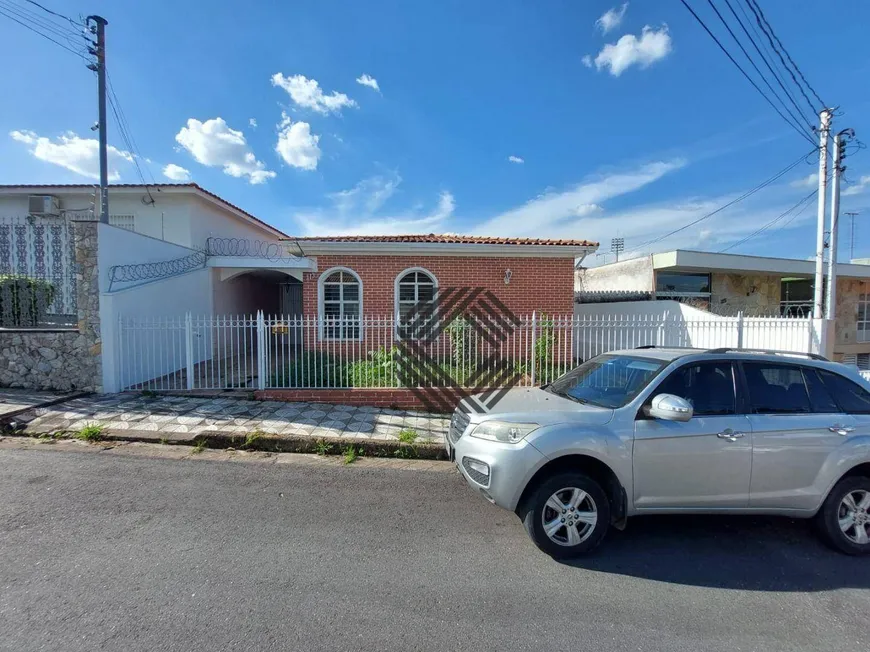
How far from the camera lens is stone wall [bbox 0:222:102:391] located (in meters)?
6.99

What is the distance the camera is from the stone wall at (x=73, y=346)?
6.99 metres

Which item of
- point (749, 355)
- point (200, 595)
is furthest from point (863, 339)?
point (200, 595)

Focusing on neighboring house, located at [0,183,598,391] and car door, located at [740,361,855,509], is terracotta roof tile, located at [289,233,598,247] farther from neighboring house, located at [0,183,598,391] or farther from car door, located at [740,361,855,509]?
car door, located at [740,361,855,509]

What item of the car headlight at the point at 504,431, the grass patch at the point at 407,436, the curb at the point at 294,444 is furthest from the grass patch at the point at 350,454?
the car headlight at the point at 504,431

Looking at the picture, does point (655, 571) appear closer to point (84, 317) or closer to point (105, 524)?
point (105, 524)

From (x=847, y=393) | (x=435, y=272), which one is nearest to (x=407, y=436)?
(x=847, y=393)

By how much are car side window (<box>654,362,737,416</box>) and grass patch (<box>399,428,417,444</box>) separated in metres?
3.09

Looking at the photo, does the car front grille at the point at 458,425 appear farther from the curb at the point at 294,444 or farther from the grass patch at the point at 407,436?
the grass patch at the point at 407,436

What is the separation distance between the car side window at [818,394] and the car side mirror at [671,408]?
3.96 feet

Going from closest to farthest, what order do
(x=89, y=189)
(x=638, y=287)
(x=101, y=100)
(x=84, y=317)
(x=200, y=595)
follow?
(x=200, y=595) < (x=84, y=317) < (x=101, y=100) < (x=89, y=189) < (x=638, y=287)

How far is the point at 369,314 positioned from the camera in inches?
395

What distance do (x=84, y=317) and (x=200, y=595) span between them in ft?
22.4

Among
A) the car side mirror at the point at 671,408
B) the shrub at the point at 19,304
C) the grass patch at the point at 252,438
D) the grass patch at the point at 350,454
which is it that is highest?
the shrub at the point at 19,304

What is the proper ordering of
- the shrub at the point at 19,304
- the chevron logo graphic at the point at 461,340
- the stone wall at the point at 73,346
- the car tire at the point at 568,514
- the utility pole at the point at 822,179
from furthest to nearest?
the utility pole at the point at 822,179
the shrub at the point at 19,304
the chevron logo graphic at the point at 461,340
the stone wall at the point at 73,346
the car tire at the point at 568,514
